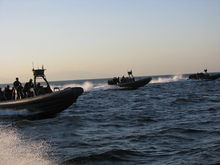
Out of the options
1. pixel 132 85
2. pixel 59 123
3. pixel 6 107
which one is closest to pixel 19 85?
pixel 6 107

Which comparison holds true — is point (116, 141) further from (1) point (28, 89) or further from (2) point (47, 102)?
(1) point (28, 89)

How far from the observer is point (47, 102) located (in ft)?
53.8

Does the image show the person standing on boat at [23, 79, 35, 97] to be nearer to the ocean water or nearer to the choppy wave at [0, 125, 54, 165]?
the ocean water

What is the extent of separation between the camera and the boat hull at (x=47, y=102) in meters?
16.2

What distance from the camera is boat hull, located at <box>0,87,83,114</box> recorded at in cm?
1625

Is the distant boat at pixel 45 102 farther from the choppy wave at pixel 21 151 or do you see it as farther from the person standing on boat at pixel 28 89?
the choppy wave at pixel 21 151

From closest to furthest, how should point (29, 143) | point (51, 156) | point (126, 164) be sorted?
point (126, 164), point (51, 156), point (29, 143)

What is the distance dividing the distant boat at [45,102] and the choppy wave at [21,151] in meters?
3.99

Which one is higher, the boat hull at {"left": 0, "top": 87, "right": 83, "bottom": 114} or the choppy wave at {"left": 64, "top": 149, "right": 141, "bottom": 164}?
the boat hull at {"left": 0, "top": 87, "right": 83, "bottom": 114}

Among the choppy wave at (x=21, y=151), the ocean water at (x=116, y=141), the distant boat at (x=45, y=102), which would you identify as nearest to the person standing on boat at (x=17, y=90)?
the distant boat at (x=45, y=102)

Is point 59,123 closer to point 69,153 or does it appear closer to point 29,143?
point 29,143

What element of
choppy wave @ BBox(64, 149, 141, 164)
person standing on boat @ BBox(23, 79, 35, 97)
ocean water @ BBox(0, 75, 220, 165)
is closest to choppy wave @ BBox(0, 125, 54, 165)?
ocean water @ BBox(0, 75, 220, 165)

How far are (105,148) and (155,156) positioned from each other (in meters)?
1.76

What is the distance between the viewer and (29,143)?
1062cm
